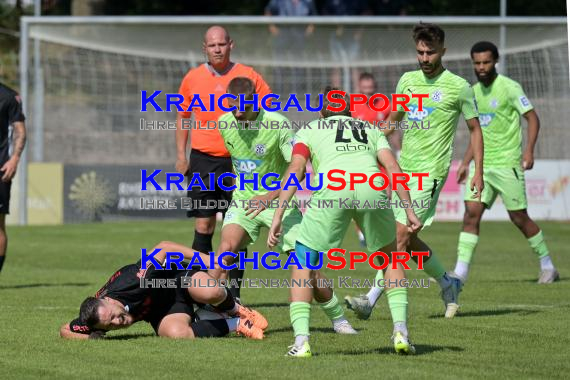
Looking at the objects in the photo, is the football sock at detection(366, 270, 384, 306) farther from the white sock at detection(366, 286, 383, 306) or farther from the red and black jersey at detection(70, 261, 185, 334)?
the red and black jersey at detection(70, 261, 185, 334)

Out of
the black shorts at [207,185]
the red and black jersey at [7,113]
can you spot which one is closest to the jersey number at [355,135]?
the black shorts at [207,185]

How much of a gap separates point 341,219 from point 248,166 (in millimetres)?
2096

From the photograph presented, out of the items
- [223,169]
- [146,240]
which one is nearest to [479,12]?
[146,240]

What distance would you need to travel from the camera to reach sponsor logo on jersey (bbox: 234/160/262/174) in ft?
32.5

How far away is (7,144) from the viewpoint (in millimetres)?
12828

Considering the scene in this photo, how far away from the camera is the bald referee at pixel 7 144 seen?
12578 millimetres

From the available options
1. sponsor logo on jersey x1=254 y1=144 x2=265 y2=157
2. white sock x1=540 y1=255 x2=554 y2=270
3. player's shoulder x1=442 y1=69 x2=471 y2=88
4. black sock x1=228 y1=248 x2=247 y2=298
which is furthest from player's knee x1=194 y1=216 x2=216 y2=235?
white sock x1=540 y1=255 x2=554 y2=270

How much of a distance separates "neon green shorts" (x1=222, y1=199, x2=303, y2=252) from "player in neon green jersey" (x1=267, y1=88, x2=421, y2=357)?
1.04 m

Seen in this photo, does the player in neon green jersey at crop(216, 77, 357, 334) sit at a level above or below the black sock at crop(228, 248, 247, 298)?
above

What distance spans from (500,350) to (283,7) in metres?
18.0

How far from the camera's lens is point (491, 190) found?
13320mm

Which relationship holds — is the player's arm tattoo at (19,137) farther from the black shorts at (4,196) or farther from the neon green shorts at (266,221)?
the neon green shorts at (266,221)

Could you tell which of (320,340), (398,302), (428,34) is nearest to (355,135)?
(398,302)

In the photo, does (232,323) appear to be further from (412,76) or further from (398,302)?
(412,76)
